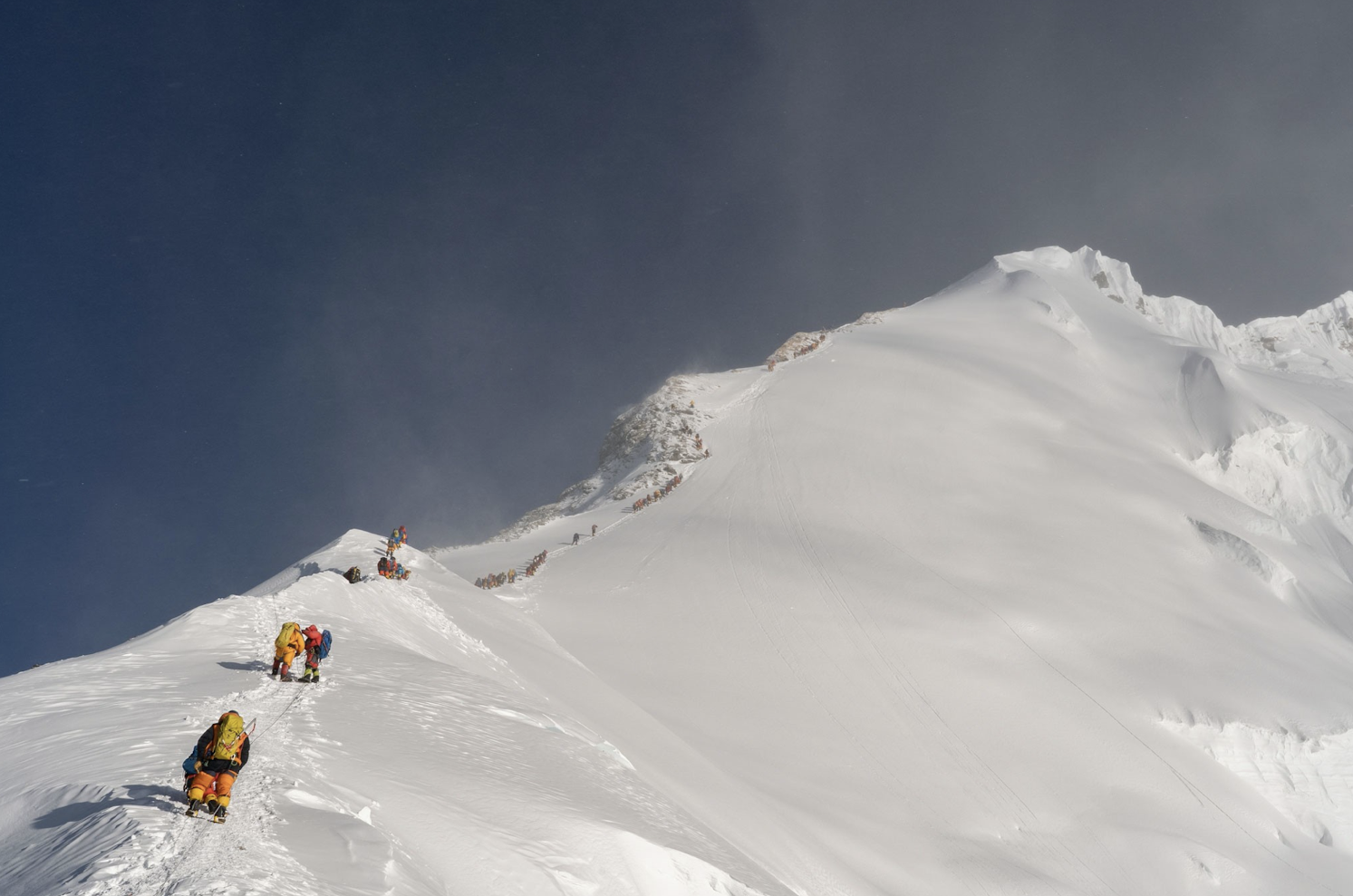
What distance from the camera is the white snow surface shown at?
7.87m

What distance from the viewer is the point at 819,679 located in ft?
80.4

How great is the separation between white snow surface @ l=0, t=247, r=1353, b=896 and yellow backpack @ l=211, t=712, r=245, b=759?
60cm

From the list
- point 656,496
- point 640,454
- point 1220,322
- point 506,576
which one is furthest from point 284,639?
point 1220,322

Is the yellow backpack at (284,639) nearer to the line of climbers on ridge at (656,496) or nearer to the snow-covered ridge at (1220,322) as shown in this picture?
the line of climbers on ridge at (656,496)

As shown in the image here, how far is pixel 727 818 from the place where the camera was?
14266 mm

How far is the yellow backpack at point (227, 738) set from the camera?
21.5ft

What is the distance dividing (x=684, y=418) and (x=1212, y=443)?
110ft

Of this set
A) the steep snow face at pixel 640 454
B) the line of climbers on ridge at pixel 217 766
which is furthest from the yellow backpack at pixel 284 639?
the steep snow face at pixel 640 454

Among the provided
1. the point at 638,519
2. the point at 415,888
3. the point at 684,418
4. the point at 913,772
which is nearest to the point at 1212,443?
the point at 684,418

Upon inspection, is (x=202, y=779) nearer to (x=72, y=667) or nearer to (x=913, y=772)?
(x=72, y=667)

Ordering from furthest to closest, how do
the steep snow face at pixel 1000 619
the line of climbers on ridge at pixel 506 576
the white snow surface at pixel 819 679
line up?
the line of climbers on ridge at pixel 506 576, the steep snow face at pixel 1000 619, the white snow surface at pixel 819 679

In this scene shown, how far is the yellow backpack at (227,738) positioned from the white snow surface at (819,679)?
0.60 meters

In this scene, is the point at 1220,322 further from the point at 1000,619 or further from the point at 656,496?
the point at 1000,619

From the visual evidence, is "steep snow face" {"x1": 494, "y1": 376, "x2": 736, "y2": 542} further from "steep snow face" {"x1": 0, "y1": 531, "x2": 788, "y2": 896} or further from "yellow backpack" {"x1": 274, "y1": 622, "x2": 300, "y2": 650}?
"yellow backpack" {"x1": 274, "y1": 622, "x2": 300, "y2": 650}
